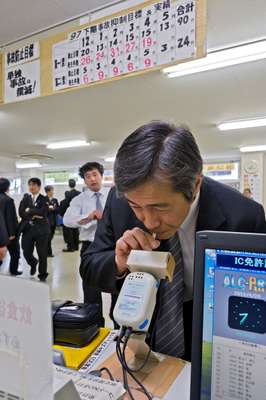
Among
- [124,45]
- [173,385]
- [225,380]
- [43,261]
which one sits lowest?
[43,261]

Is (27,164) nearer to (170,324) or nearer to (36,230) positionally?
(36,230)

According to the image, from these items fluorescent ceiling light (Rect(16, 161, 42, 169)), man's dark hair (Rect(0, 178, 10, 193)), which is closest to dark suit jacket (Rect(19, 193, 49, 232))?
man's dark hair (Rect(0, 178, 10, 193))

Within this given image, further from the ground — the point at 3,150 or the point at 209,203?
the point at 3,150

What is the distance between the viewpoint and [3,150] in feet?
25.5

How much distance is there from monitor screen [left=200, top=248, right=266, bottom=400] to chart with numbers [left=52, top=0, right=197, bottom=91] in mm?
1146

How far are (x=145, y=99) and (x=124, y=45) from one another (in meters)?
A: 2.50

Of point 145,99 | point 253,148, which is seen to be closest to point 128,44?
point 145,99

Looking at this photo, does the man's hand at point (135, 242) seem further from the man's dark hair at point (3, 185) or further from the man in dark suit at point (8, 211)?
the man's dark hair at point (3, 185)

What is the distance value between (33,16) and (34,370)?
2.22 m

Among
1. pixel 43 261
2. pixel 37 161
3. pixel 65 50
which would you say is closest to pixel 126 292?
pixel 65 50

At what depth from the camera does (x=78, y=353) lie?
791mm

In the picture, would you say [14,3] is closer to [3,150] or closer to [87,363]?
[87,363]

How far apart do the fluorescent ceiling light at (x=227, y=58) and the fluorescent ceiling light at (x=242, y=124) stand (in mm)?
2285

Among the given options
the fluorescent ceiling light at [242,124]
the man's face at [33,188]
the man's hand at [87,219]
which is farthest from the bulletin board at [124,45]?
the fluorescent ceiling light at [242,124]
